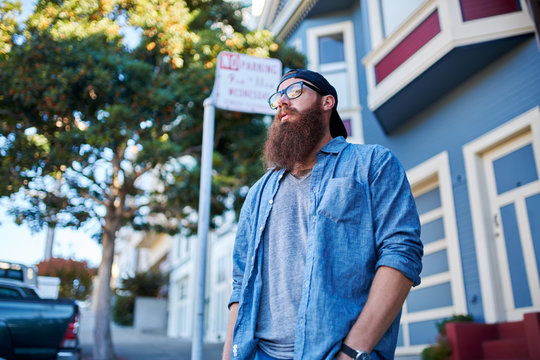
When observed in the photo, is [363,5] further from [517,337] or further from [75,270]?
[75,270]

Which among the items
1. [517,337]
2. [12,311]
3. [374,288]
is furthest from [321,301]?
[517,337]

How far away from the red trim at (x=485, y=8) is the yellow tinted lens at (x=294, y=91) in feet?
18.9

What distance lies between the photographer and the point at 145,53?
35.6 ft

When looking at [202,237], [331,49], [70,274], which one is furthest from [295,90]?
[70,274]

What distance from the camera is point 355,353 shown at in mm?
1512

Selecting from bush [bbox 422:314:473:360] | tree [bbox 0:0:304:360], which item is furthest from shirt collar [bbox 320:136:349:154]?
tree [bbox 0:0:304:360]

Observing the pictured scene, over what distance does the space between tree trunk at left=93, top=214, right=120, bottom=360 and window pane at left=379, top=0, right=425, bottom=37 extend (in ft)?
22.1

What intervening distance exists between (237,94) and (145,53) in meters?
6.79

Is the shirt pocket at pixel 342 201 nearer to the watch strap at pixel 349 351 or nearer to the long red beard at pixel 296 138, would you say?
the long red beard at pixel 296 138

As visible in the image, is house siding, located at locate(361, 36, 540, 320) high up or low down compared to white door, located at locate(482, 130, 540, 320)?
up

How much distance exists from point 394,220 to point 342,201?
7.6 inches

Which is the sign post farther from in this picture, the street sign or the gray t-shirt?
the gray t-shirt

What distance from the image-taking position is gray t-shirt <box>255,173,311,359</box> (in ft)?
5.73

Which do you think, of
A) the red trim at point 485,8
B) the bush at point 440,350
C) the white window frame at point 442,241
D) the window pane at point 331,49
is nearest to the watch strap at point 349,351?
the bush at point 440,350
